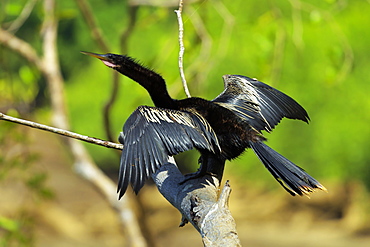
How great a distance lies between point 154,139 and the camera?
1.47m

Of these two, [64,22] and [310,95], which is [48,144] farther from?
[310,95]

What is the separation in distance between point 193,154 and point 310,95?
0.92 metres

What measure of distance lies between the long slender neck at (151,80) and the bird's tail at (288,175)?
38 cm

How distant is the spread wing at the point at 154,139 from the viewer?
4.54 ft

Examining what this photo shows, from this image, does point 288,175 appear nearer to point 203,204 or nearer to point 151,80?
point 203,204

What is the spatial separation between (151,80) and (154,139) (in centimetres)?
41

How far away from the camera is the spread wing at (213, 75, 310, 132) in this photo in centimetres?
179

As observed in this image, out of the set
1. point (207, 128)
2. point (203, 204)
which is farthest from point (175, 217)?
point (203, 204)

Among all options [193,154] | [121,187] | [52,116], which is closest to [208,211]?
[121,187]

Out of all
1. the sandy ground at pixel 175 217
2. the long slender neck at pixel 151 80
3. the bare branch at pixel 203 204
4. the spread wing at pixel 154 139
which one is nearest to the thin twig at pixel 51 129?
the spread wing at pixel 154 139

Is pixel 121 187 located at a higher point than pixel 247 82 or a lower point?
lower

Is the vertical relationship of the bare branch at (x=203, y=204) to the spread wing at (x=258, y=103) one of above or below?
below

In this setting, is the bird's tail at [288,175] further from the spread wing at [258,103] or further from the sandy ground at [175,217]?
the sandy ground at [175,217]

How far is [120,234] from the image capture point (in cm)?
454
